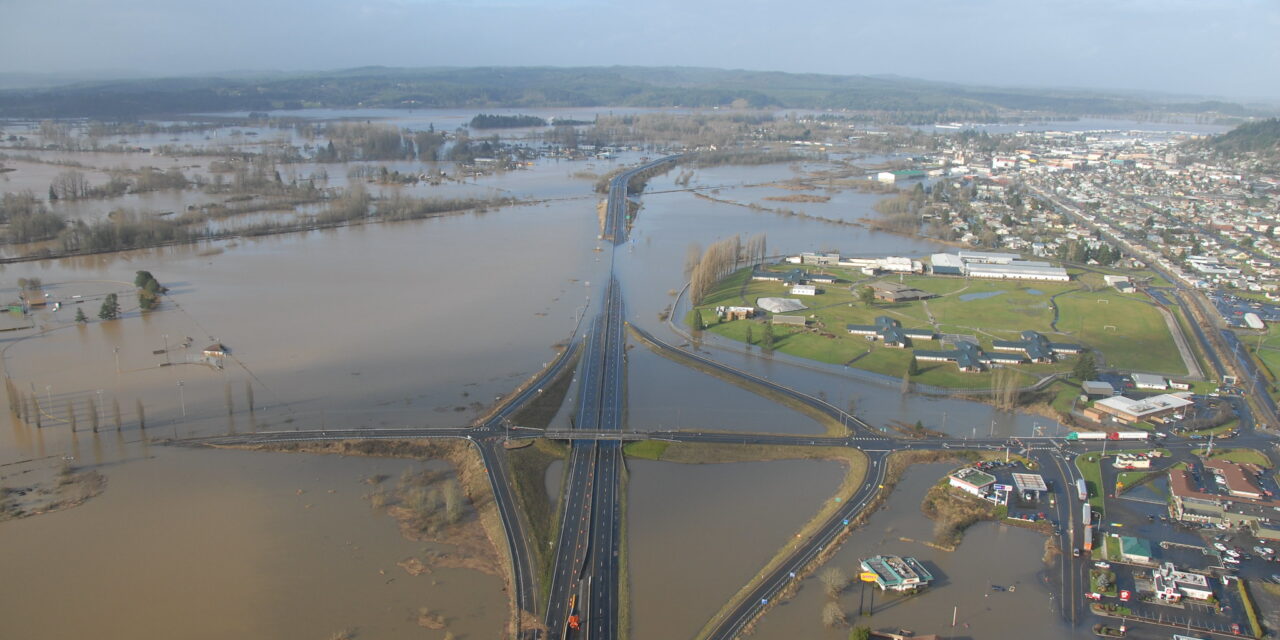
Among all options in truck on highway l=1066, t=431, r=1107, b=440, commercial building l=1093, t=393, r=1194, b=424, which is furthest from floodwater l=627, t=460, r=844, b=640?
commercial building l=1093, t=393, r=1194, b=424

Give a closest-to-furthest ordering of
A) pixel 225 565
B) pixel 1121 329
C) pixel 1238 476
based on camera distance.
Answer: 1. pixel 225 565
2. pixel 1238 476
3. pixel 1121 329

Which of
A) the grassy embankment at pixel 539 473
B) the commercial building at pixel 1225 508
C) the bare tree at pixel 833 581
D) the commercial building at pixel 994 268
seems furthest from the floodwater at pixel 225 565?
the commercial building at pixel 994 268

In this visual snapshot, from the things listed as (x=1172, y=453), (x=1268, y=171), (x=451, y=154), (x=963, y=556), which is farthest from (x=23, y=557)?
(x=1268, y=171)

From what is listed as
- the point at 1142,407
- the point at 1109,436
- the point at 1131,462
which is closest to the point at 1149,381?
the point at 1142,407

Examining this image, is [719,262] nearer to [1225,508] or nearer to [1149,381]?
[1149,381]

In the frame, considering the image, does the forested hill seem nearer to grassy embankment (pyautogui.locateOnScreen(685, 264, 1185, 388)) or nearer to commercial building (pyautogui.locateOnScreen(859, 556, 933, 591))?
grassy embankment (pyautogui.locateOnScreen(685, 264, 1185, 388))

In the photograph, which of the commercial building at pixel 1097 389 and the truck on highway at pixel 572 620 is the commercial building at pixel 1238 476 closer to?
the commercial building at pixel 1097 389
